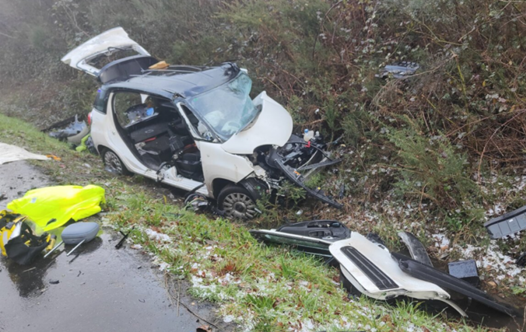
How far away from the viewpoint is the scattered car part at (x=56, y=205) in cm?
450

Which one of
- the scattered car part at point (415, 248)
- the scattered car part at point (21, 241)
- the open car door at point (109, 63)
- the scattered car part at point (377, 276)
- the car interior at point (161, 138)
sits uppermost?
the open car door at point (109, 63)

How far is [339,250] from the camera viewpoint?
395 cm

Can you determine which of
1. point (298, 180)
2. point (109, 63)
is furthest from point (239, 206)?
point (109, 63)

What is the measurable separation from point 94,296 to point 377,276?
8.42 ft

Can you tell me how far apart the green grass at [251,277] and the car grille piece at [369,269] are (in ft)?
0.63

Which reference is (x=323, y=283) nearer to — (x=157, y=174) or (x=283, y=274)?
(x=283, y=274)

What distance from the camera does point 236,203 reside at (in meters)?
5.51

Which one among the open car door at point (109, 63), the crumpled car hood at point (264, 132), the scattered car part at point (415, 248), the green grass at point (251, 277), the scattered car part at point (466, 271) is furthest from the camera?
the open car door at point (109, 63)

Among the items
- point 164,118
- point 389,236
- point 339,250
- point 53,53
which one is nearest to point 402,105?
point 389,236

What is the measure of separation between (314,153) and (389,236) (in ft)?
5.37

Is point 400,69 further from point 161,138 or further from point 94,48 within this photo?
point 94,48

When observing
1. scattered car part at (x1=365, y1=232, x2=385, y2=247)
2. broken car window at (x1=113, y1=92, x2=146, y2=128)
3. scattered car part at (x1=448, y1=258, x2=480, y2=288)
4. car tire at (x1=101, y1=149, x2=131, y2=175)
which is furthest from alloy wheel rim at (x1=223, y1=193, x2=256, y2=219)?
broken car window at (x1=113, y1=92, x2=146, y2=128)

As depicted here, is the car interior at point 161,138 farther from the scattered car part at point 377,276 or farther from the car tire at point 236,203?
the scattered car part at point 377,276

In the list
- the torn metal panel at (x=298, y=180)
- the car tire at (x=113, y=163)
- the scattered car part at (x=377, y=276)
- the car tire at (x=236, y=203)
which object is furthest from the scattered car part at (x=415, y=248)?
the car tire at (x=113, y=163)
